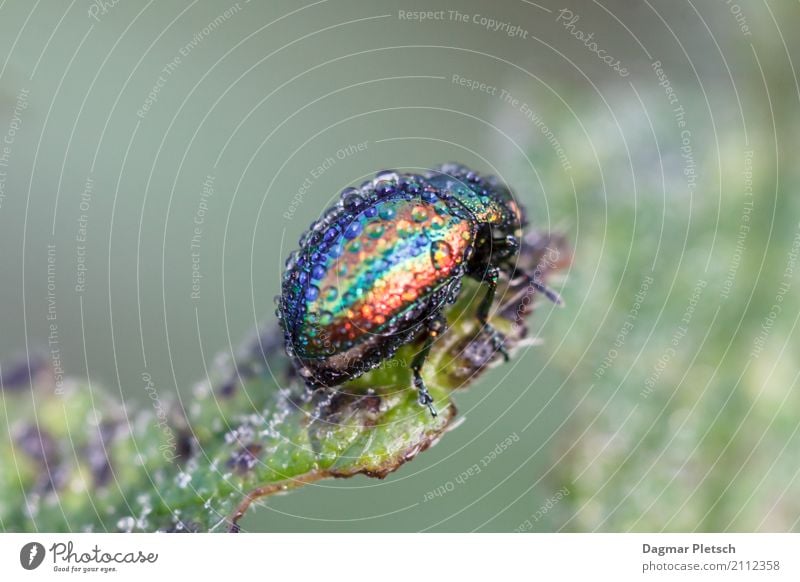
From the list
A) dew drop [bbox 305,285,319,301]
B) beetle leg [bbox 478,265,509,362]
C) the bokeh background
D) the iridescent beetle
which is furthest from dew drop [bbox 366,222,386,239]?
the bokeh background

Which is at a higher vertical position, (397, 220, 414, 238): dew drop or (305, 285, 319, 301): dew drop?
(397, 220, 414, 238): dew drop

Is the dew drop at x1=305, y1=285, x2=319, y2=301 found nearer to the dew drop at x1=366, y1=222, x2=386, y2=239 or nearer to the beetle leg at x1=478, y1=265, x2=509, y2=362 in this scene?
the dew drop at x1=366, y1=222, x2=386, y2=239

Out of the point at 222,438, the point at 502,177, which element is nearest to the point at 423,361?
the point at 222,438

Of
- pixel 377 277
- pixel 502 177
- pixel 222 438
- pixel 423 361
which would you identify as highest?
pixel 502 177

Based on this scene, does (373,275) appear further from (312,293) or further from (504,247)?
(504,247)

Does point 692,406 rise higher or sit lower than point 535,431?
higher

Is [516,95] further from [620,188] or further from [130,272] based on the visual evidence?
[130,272]
